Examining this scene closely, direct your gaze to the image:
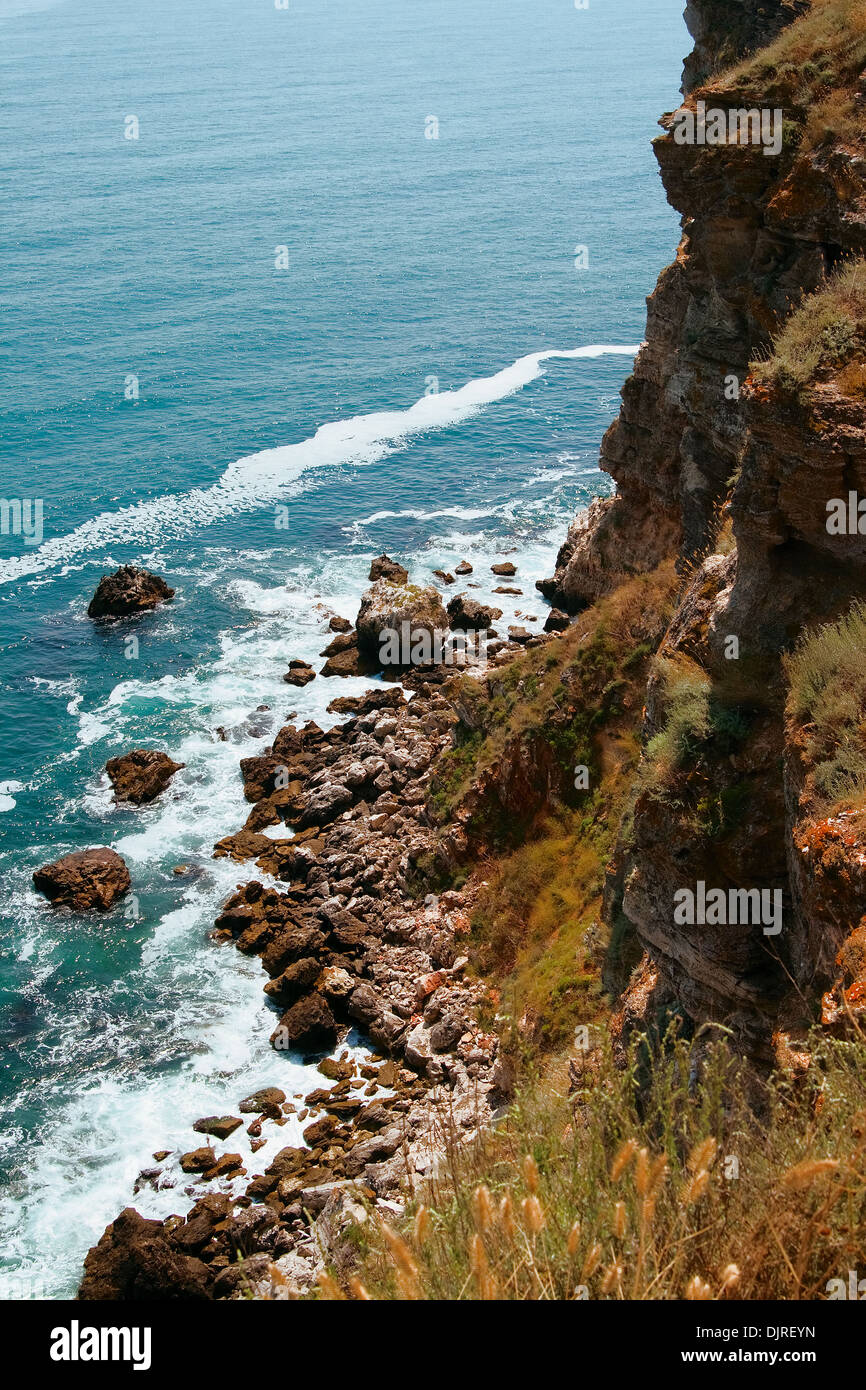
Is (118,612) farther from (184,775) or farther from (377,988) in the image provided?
(377,988)

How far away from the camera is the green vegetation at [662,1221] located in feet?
20.4

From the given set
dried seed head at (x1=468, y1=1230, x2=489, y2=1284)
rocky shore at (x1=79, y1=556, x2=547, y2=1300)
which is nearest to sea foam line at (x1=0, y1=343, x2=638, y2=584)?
rocky shore at (x1=79, y1=556, x2=547, y2=1300)

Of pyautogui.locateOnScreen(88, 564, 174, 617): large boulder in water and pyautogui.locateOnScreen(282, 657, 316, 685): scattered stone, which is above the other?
pyautogui.locateOnScreen(88, 564, 174, 617): large boulder in water

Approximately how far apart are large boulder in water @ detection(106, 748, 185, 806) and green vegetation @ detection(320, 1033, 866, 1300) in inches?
1326

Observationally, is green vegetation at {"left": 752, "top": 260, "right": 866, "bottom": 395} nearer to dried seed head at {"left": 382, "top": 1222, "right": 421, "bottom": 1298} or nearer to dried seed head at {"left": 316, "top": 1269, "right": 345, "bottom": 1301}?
dried seed head at {"left": 382, "top": 1222, "right": 421, "bottom": 1298}

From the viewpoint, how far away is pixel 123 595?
51.6 m

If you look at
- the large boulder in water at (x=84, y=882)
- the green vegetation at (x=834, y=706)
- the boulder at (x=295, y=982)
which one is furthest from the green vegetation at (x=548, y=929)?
the large boulder in water at (x=84, y=882)

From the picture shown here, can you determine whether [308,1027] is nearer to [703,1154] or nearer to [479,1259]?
[703,1154]

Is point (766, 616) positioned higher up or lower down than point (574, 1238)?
higher up

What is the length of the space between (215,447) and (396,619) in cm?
2860

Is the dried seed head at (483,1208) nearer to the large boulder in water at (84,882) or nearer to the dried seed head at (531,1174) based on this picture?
the dried seed head at (531,1174)

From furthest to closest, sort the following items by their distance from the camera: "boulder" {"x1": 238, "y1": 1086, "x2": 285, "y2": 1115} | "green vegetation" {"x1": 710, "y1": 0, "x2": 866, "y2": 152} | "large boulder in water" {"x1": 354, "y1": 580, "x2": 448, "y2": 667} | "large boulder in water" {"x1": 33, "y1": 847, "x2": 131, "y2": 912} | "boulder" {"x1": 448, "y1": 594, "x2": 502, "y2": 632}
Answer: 1. "boulder" {"x1": 448, "y1": 594, "x2": 502, "y2": 632}
2. "large boulder in water" {"x1": 354, "y1": 580, "x2": 448, "y2": 667}
3. "large boulder in water" {"x1": 33, "y1": 847, "x2": 131, "y2": 912}
4. "boulder" {"x1": 238, "y1": 1086, "x2": 285, "y2": 1115}
5. "green vegetation" {"x1": 710, "y1": 0, "x2": 866, "y2": 152}

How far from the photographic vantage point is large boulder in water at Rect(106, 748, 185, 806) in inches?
1575

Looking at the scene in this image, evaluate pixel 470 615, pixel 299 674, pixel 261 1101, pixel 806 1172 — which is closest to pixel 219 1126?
pixel 261 1101
